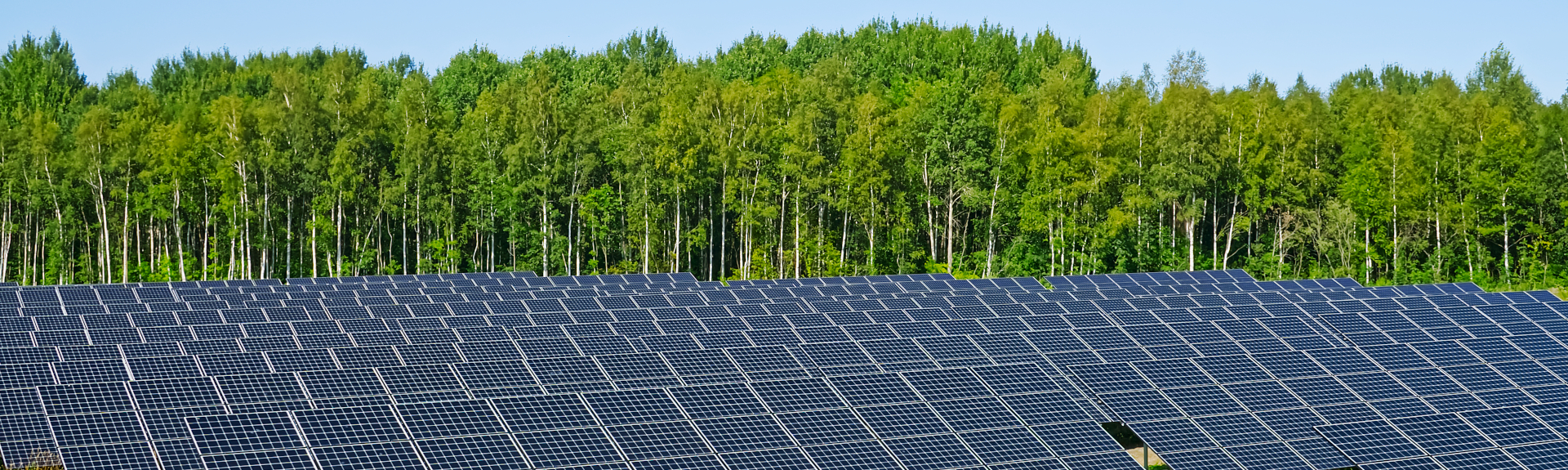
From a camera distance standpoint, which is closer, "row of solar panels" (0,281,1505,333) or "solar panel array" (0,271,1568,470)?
"solar panel array" (0,271,1568,470)

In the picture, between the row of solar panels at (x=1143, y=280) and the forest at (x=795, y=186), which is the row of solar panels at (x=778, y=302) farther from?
the forest at (x=795, y=186)

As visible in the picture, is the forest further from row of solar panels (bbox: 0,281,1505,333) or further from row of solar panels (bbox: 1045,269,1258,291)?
row of solar panels (bbox: 0,281,1505,333)

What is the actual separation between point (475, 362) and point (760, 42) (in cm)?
8793

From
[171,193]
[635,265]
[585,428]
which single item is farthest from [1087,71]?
[585,428]

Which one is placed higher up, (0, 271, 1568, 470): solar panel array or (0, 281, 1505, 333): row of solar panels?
(0, 281, 1505, 333): row of solar panels

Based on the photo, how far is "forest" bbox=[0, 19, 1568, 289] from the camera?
67.2 meters

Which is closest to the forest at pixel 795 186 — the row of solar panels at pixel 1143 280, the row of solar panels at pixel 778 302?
the row of solar panels at pixel 1143 280

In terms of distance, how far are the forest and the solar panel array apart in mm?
28126

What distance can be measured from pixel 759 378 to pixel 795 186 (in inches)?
1527

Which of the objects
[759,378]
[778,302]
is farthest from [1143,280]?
[759,378]

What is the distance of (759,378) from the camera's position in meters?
29.3

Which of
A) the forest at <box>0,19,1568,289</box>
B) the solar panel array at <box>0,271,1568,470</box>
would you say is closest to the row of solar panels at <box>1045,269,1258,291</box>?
the solar panel array at <box>0,271,1568,470</box>

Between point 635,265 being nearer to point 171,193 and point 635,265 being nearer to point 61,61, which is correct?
point 171,193

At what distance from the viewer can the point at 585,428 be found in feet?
85.4
